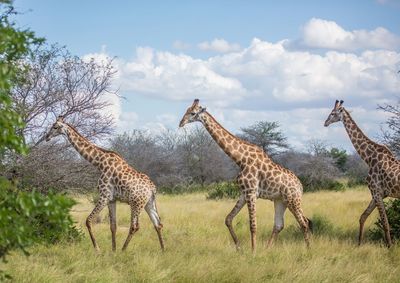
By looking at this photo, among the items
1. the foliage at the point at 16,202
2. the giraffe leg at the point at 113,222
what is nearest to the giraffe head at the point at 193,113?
the giraffe leg at the point at 113,222

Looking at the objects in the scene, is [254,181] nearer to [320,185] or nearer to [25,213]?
[25,213]

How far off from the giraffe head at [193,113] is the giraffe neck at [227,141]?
10 centimetres

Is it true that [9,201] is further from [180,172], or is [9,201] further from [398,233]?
[180,172]

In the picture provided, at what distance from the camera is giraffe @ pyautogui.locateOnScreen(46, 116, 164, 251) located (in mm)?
10844

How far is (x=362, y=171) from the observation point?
38.6 m

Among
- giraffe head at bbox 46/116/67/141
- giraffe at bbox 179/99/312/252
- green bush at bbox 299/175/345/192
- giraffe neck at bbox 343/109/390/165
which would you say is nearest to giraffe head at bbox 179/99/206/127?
giraffe at bbox 179/99/312/252

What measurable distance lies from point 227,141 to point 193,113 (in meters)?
0.80

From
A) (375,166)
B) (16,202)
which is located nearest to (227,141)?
(375,166)

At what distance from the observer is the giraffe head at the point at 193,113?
11352 mm

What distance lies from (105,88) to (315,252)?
19.8ft

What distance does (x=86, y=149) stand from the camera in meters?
Answer: 11.6

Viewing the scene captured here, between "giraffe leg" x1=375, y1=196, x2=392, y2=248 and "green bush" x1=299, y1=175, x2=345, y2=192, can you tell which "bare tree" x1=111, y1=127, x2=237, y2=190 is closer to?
"green bush" x1=299, y1=175, x2=345, y2=192

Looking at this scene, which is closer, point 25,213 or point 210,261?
point 25,213

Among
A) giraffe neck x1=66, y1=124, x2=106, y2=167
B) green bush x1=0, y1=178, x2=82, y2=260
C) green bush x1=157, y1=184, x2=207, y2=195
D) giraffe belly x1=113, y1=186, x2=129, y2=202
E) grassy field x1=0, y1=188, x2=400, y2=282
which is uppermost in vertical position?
giraffe neck x1=66, y1=124, x2=106, y2=167
